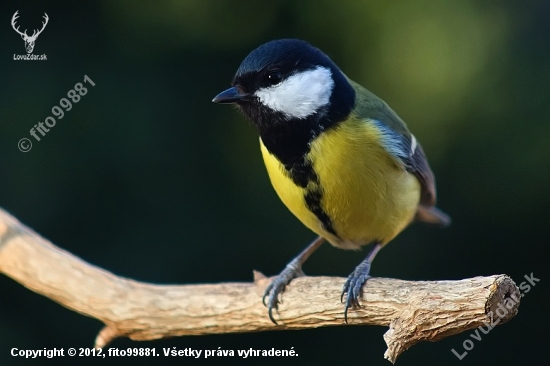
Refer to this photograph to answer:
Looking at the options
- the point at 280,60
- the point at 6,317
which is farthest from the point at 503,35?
the point at 6,317

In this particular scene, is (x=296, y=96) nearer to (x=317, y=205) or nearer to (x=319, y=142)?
(x=319, y=142)

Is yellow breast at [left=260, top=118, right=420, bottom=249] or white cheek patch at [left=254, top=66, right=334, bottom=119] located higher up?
white cheek patch at [left=254, top=66, right=334, bottom=119]

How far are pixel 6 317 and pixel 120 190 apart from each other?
60 centimetres

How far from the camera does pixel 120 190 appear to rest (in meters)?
2.85

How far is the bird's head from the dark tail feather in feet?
2.01

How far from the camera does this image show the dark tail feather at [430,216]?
2.46 meters

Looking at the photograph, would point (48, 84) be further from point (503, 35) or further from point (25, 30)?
point (503, 35)

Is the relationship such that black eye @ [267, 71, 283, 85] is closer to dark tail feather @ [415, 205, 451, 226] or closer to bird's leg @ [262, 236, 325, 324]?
bird's leg @ [262, 236, 325, 324]

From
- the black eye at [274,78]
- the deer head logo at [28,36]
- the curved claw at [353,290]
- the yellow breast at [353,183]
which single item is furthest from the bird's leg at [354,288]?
the deer head logo at [28,36]

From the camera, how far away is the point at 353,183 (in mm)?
1941

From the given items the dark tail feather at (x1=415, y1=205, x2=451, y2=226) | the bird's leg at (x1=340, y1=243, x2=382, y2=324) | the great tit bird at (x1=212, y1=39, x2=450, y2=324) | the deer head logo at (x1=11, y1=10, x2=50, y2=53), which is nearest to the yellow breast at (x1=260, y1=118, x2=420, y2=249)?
the great tit bird at (x1=212, y1=39, x2=450, y2=324)

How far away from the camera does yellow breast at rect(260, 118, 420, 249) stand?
6.34 feet

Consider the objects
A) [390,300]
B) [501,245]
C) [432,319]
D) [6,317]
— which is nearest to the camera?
[432,319]

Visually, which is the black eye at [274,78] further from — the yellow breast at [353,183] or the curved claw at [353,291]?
the curved claw at [353,291]
